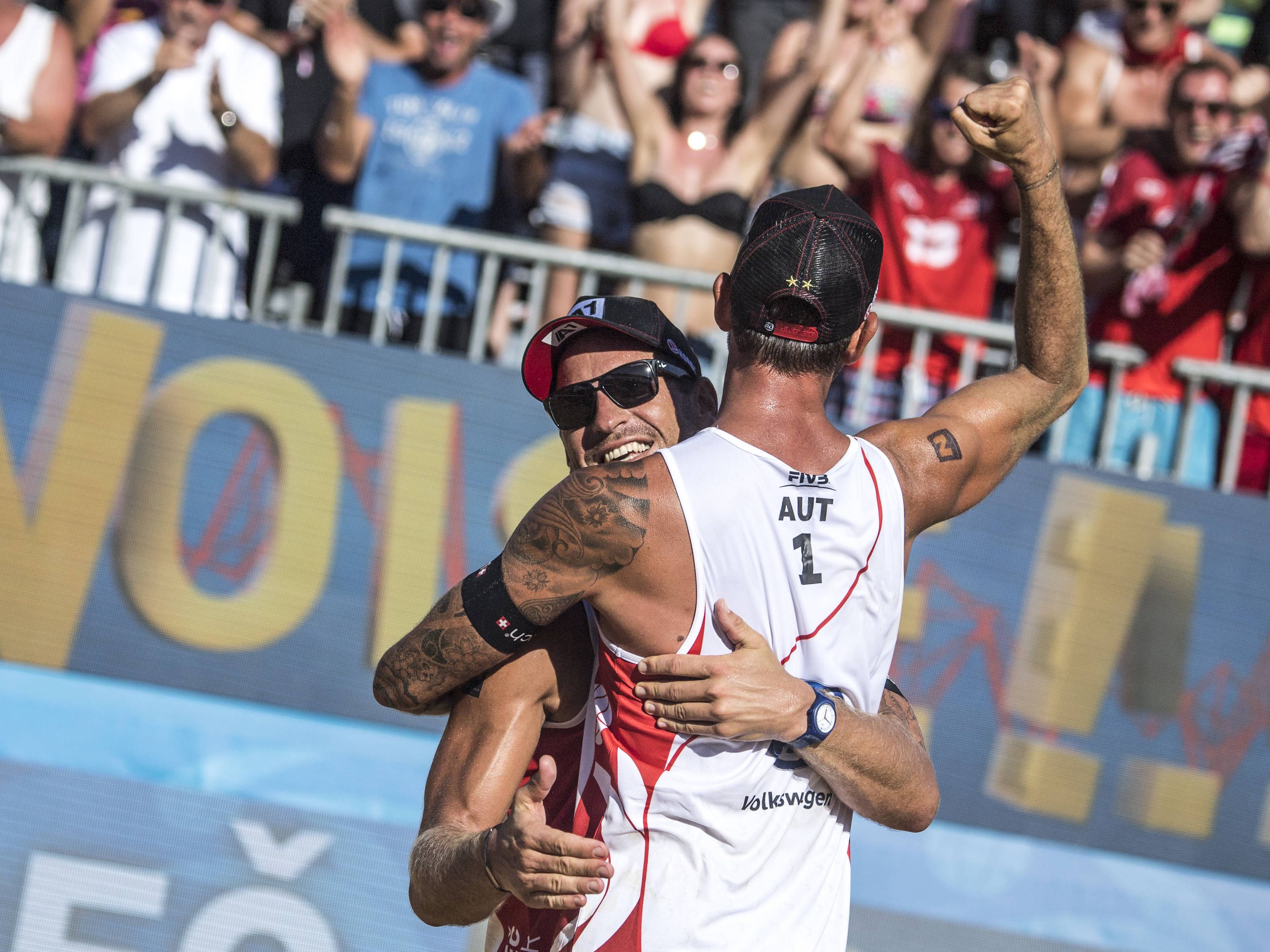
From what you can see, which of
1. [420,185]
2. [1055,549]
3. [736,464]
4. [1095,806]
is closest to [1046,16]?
[1055,549]

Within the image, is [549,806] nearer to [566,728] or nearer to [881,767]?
[566,728]

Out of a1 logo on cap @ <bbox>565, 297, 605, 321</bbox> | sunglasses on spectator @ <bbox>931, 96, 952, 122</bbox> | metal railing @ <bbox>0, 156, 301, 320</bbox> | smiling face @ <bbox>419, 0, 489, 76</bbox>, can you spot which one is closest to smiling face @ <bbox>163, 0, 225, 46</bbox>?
metal railing @ <bbox>0, 156, 301, 320</bbox>

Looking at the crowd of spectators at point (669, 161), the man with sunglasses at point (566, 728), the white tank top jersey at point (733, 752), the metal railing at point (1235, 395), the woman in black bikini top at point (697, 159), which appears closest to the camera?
the man with sunglasses at point (566, 728)

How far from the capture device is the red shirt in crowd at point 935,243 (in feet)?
20.2

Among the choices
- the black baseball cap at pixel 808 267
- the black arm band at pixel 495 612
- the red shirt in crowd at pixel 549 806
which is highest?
the black baseball cap at pixel 808 267

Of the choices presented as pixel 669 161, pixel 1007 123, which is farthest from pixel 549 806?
pixel 669 161

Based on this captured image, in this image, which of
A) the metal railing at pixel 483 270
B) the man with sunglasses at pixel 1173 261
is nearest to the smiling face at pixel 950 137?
the man with sunglasses at pixel 1173 261

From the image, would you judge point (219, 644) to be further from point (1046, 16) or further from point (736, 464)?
point (1046, 16)

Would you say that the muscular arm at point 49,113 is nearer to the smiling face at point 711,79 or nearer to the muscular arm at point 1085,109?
the smiling face at point 711,79

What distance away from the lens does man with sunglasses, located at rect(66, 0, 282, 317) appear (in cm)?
623

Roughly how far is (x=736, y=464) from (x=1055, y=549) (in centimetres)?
464

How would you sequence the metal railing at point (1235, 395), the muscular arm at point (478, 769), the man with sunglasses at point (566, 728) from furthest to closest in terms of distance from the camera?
the metal railing at point (1235, 395), the muscular arm at point (478, 769), the man with sunglasses at point (566, 728)

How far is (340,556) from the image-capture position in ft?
20.3

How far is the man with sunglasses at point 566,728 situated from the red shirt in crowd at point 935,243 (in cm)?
365
